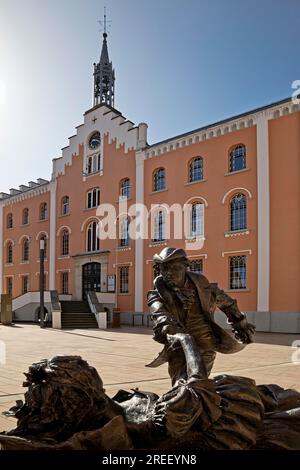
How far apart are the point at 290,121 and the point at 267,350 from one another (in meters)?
11.8

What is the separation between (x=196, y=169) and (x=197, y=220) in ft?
9.12

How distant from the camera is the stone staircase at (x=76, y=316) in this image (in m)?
24.5

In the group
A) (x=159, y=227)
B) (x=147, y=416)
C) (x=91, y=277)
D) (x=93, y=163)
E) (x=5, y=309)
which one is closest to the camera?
(x=147, y=416)

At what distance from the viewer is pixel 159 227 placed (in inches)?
1030

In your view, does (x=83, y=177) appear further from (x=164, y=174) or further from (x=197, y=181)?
(x=197, y=181)

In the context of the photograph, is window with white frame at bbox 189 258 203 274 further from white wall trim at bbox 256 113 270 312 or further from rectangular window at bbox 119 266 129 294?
rectangular window at bbox 119 266 129 294

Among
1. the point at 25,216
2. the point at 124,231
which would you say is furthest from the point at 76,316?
the point at 25,216

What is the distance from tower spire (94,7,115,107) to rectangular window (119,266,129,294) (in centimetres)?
1234

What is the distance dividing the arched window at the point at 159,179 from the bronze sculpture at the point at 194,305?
75.4 feet

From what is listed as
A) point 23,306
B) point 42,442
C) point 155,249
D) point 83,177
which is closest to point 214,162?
point 155,249

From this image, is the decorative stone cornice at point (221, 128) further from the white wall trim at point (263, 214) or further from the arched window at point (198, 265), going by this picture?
the arched window at point (198, 265)

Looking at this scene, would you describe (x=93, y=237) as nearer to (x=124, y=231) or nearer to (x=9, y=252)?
(x=124, y=231)

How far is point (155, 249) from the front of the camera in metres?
26.0

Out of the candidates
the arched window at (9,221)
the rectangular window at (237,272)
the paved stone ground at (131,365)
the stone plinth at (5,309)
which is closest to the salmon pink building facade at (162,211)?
the rectangular window at (237,272)
